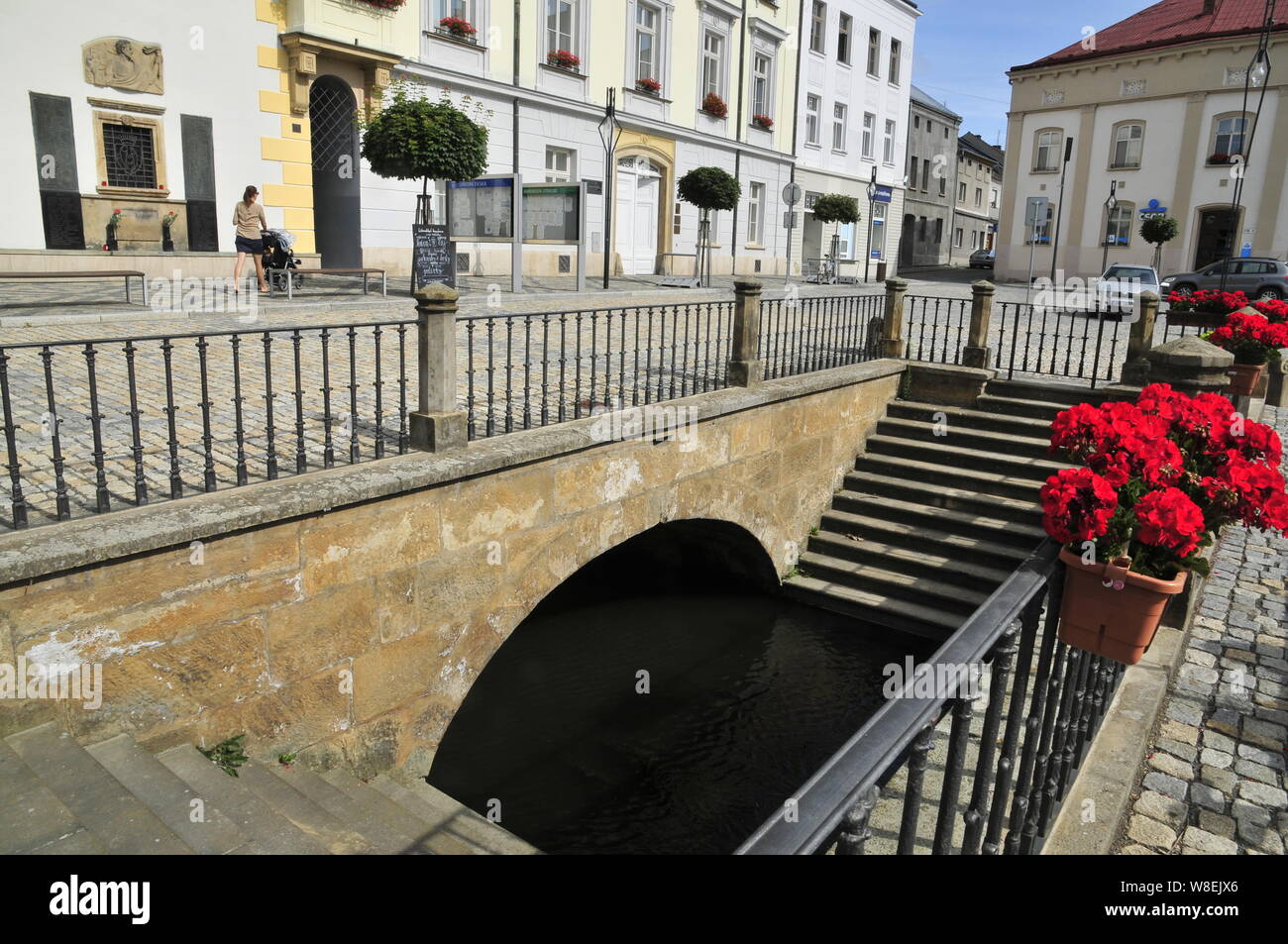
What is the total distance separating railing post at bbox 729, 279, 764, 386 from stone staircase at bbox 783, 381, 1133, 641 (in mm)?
3002

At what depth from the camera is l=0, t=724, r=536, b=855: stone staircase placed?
Answer: 3.47m

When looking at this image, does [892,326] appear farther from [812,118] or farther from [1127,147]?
[1127,147]

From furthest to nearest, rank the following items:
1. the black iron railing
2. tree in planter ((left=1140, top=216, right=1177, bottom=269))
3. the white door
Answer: tree in planter ((left=1140, top=216, right=1177, bottom=269)), the white door, the black iron railing

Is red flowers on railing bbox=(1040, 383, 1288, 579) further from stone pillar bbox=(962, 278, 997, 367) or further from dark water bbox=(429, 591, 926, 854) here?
stone pillar bbox=(962, 278, 997, 367)

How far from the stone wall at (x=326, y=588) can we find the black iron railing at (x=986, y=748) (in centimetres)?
310

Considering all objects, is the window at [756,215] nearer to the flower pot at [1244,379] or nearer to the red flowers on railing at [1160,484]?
the flower pot at [1244,379]

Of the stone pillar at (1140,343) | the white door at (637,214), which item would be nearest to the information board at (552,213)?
the white door at (637,214)

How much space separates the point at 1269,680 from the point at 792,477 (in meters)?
5.40

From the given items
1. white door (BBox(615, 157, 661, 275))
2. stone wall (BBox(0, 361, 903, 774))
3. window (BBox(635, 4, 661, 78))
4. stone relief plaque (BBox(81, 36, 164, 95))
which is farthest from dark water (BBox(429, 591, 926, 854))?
window (BBox(635, 4, 661, 78))

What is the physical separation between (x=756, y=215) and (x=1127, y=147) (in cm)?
1737

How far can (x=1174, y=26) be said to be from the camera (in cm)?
3638

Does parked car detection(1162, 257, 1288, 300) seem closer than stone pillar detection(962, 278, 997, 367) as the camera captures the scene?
No

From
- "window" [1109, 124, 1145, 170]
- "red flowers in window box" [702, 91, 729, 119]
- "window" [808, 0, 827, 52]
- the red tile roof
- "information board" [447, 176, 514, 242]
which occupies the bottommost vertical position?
"information board" [447, 176, 514, 242]
